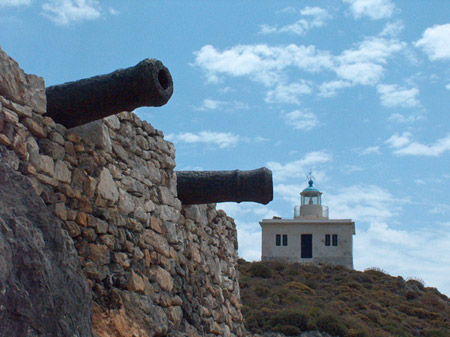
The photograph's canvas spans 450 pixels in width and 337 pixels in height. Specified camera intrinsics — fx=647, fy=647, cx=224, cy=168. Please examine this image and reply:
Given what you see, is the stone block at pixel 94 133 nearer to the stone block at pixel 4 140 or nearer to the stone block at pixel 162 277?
the stone block at pixel 4 140

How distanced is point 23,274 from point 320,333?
49.6 feet

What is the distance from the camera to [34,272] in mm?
3773

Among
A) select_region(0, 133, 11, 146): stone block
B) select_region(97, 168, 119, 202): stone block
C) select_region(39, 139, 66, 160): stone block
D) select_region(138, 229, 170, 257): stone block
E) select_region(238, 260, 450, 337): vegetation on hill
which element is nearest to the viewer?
select_region(0, 133, 11, 146): stone block

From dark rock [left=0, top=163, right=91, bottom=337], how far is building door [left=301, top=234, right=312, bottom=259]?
29.4 meters

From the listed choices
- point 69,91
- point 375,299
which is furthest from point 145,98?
point 375,299

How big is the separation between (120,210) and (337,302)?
60.7 feet

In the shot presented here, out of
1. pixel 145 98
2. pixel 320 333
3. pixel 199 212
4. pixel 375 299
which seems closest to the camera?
pixel 145 98

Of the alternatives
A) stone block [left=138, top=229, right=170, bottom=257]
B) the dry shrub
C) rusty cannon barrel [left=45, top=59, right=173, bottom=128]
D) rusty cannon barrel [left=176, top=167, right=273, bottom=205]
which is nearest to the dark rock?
rusty cannon barrel [left=45, top=59, right=173, bottom=128]

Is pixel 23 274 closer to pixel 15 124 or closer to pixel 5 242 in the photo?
pixel 5 242

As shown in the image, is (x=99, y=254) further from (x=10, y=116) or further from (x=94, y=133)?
(x=10, y=116)

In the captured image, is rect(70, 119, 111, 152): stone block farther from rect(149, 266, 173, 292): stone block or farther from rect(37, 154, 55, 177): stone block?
rect(149, 266, 173, 292): stone block

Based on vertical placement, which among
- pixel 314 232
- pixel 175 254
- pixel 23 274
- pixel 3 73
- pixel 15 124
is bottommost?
pixel 23 274

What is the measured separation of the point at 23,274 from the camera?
3701 millimetres

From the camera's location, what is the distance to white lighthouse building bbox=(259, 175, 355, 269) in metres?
32.7
